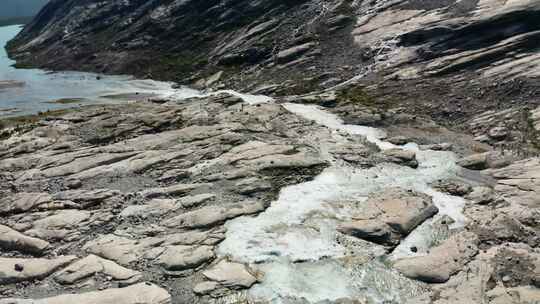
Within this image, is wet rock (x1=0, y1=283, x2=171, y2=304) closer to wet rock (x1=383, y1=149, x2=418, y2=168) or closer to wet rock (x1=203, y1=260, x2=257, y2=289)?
wet rock (x1=203, y1=260, x2=257, y2=289)

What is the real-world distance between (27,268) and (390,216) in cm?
1920

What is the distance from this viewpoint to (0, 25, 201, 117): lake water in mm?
71000

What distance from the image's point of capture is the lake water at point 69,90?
71.0 metres

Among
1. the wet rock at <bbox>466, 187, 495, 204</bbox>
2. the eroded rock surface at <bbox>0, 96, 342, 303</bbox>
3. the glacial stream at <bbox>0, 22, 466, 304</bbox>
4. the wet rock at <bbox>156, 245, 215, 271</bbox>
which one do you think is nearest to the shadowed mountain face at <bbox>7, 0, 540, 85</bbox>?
the glacial stream at <bbox>0, 22, 466, 304</bbox>

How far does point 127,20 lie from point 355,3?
71.8 m

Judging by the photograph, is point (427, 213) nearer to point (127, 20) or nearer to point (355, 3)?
point (355, 3)

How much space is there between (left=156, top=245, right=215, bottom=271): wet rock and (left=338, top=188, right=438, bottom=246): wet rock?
7520 millimetres

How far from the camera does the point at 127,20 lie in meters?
126

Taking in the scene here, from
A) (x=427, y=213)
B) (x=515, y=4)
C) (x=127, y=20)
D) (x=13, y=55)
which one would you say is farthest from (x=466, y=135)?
(x=13, y=55)

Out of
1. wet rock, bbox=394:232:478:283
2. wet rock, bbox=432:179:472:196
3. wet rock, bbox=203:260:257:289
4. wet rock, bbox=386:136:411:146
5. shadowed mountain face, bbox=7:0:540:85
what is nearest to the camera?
wet rock, bbox=203:260:257:289

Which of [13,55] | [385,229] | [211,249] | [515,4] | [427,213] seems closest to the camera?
[211,249]

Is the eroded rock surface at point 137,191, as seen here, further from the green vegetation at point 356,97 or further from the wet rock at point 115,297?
the green vegetation at point 356,97

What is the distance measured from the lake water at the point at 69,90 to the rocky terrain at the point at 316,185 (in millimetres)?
19295

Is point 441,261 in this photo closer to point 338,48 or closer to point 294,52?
point 338,48
